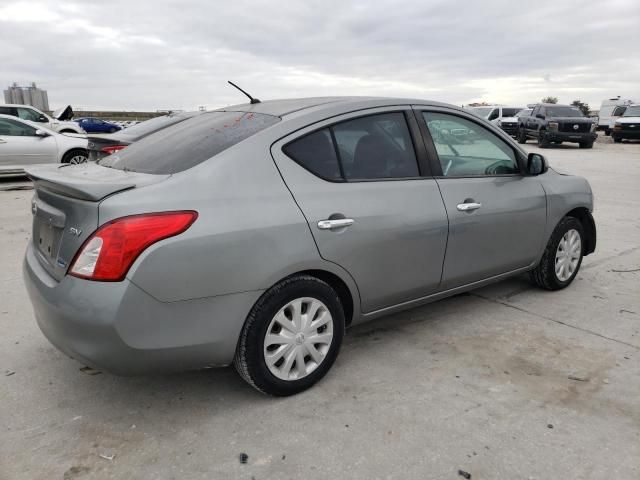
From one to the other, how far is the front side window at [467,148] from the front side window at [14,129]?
1047 centimetres

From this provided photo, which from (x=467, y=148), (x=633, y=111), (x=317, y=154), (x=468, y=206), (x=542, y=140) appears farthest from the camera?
(x=633, y=111)

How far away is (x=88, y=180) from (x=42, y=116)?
13.9m

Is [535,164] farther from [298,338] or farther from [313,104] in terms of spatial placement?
[298,338]

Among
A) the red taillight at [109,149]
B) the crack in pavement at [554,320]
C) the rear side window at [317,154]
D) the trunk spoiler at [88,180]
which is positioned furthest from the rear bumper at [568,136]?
the trunk spoiler at [88,180]

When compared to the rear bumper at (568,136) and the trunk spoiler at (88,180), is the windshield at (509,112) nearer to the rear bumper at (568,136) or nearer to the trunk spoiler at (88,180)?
the rear bumper at (568,136)

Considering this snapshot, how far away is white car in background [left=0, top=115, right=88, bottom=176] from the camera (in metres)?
11.1

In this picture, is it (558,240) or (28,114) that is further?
(28,114)

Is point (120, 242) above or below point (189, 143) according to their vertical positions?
below

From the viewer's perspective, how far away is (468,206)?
353cm

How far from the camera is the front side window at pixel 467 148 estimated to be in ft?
11.7

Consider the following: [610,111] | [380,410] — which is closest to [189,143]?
[380,410]

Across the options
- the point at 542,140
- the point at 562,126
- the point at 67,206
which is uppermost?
the point at 562,126

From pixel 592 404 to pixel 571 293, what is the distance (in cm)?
191

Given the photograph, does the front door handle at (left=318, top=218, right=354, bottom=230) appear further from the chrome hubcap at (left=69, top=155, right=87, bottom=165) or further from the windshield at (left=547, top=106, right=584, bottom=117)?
the windshield at (left=547, top=106, right=584, bottom=117)
